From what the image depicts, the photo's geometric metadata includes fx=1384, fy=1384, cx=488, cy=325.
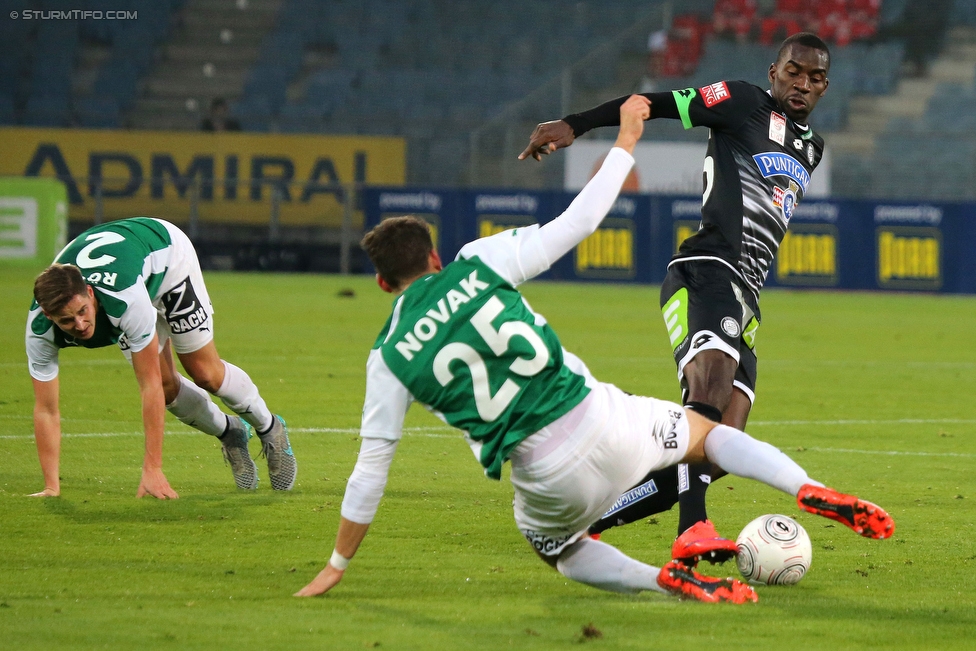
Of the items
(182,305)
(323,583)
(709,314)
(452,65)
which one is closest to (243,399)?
(182,305)

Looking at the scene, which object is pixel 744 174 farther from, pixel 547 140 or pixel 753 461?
pixel 753 461

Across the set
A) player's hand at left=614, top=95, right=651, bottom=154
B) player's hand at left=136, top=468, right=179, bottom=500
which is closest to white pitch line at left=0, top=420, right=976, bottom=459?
player's hand at left=136, top=468, right=179, bottom=500

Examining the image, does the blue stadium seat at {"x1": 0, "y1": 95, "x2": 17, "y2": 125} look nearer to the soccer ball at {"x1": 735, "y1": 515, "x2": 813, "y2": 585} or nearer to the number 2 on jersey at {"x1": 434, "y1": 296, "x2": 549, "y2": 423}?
the soccer ball at {"x1": 735, "y1": 515, "x2": 813, "y2": 585}

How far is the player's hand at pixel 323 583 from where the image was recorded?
470 centimetres

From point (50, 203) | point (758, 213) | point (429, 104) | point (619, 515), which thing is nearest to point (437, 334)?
point (619, 515)

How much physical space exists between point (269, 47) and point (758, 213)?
28395mm

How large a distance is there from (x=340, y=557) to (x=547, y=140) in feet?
5.53

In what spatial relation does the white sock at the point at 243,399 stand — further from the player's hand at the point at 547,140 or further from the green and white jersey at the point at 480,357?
the green and white jersey at the point at 480,357

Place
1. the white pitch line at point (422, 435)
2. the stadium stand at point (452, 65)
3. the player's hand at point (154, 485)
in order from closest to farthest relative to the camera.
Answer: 1. the player's hand at point (154, 485)
2. the white pitch line at point (422, 435)
3. the stadium stand at point (452, 65)

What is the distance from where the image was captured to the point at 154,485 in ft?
21.0

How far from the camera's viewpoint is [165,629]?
14.1 feet

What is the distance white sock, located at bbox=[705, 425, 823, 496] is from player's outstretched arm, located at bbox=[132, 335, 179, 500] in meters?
2.69

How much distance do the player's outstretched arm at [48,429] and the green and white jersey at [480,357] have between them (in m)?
2.53

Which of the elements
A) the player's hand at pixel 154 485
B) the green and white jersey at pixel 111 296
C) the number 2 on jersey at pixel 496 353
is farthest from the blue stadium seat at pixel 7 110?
the number 2 on jersey at pixel 496 353
